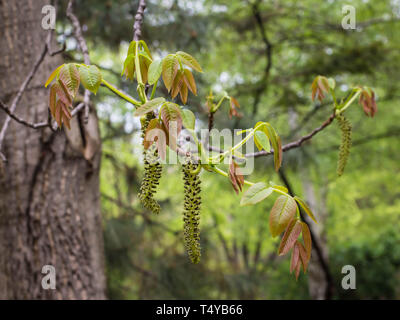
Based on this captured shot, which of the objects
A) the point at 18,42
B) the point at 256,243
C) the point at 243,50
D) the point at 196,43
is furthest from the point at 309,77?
the point at 256,243

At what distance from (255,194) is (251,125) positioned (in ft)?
6.57

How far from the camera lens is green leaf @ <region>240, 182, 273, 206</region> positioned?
31.0 inches

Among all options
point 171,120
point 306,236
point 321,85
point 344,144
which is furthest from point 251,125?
point 171,120

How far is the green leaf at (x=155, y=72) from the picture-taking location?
832 millimetres

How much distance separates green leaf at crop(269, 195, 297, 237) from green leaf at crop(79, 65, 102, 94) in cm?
50

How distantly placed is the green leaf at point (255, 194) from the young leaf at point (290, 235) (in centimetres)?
12

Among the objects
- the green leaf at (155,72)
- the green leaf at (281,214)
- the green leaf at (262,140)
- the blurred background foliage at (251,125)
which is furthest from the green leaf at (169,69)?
the blurred background foliage at (251,125)

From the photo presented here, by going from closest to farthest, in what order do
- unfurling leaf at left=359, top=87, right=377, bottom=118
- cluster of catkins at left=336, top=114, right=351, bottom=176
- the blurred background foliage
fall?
cluster of catkins at left=336, top=114, right=351, bottom=176
unfurling leaf at left=359, top=87, right=377, bottom=118
the blurred background foliage

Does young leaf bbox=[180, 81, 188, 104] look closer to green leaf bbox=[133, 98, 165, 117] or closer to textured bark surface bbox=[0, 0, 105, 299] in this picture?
green leaf bbox=[133, 98, 165, 117]

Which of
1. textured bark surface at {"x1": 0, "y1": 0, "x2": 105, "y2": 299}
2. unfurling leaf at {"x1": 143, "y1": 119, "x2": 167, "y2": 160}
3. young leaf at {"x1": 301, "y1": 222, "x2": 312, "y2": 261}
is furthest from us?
textured bark surface at {"x1": 0, "y1": 0, "x2": 105, "y2": 299}

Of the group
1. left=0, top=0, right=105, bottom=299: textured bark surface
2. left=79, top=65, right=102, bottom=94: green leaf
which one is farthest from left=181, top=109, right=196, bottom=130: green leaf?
left=0, top=0, right=105, bottom=299: textured bark surface

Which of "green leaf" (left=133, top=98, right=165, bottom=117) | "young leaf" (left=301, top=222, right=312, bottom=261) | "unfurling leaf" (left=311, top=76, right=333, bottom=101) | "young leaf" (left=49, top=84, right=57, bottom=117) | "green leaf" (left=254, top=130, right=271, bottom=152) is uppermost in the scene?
"unfurling leaf" (left=311, top=76, right=333, bottom=101)

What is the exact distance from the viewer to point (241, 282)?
4.12 metres

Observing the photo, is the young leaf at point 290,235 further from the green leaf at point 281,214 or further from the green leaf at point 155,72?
the green leaf at point 155,72
